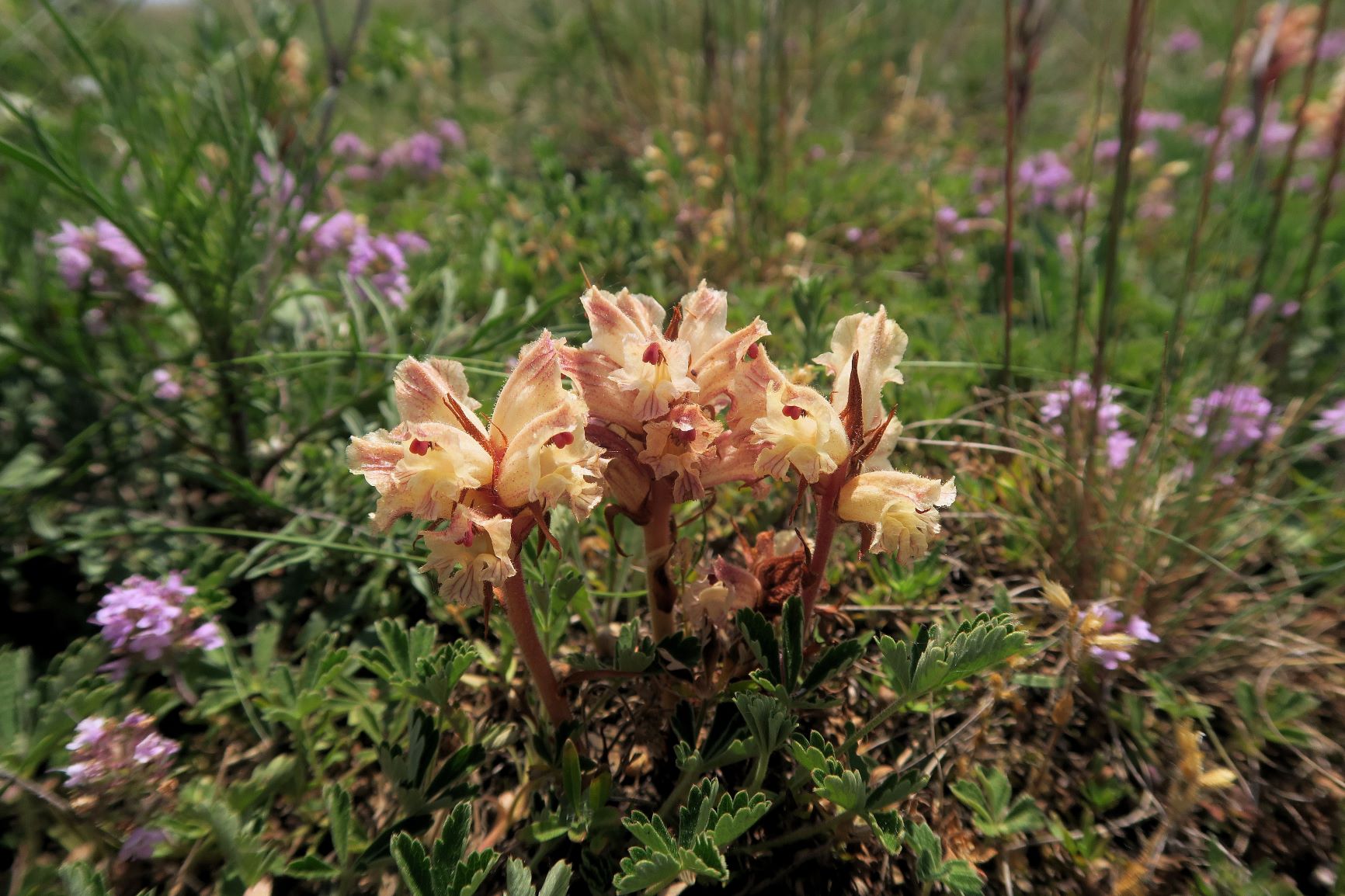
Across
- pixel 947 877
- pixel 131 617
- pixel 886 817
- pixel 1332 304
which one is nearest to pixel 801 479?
pixel 886 817

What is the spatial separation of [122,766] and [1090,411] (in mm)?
2174

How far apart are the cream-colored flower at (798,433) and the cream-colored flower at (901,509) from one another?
0.24ft

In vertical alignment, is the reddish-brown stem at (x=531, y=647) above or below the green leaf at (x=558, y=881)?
above

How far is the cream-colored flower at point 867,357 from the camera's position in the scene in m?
1.15

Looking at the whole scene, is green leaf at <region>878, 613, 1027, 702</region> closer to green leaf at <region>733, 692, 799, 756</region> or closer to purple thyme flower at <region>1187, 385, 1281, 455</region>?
green leaf at <region>733, 692, 799, 756</region>

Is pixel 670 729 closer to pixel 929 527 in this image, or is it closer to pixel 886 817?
pixel 886 817

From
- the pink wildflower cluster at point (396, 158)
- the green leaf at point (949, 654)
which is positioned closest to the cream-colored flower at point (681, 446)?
the green leaf at point (949, 654)

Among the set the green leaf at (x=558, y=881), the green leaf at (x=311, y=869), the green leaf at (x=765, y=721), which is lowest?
the green leaf at (x=311, y=869)

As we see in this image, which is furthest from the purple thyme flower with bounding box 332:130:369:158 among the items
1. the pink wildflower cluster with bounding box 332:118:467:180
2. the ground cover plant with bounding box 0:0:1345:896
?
the ground cover plant with bounding box 0:0:1345:896

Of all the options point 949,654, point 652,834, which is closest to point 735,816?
point 652,834

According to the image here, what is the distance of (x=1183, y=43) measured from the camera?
602cm

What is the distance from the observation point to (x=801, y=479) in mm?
1144

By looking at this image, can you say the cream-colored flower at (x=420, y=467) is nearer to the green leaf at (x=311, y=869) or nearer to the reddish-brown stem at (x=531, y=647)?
the reddish-brown stem at (x=531, y=647)

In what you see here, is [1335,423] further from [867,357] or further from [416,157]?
[416,157]
